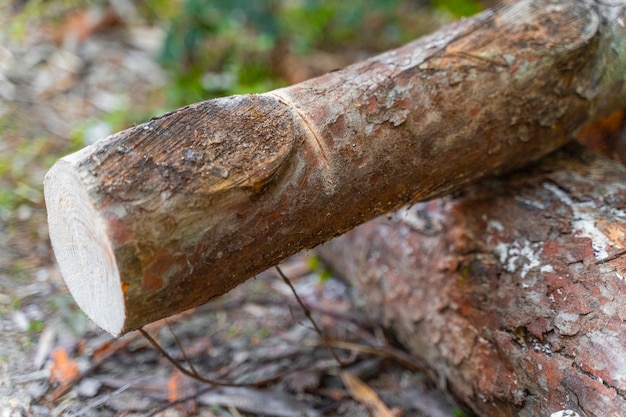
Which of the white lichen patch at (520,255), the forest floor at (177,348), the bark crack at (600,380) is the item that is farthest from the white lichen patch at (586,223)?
the forest floor at (177,348)

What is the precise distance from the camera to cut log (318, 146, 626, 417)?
4.99 feet

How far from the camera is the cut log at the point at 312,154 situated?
125cm

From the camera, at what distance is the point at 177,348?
7.24 feet

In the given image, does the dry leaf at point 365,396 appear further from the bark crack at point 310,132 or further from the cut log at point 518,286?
the bark crack at point 310,132

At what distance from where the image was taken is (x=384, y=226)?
229 cm

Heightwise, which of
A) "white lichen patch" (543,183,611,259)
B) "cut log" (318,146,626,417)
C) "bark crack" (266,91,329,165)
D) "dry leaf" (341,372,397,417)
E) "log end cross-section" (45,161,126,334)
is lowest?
"dry leaf" (341,372,397,417)

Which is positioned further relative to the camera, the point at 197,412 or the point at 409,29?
the point at 409,29

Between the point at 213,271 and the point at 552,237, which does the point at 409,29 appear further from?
the point at 213,271

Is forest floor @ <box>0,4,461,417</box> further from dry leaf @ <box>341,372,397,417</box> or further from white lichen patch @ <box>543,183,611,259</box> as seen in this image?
white lichen patch @ <box>543,183,611,259</box>

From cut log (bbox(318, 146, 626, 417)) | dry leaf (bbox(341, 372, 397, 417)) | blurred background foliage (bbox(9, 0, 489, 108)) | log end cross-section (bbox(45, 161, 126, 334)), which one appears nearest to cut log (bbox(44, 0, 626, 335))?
log end cross-section (bbox(45, 161, 126, 334))

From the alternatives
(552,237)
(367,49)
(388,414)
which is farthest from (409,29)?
(388,414)

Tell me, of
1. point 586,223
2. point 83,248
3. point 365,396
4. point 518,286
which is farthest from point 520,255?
point 83,248

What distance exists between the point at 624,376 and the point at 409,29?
3088 millimetres

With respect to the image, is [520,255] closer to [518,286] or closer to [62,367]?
[518,286]
